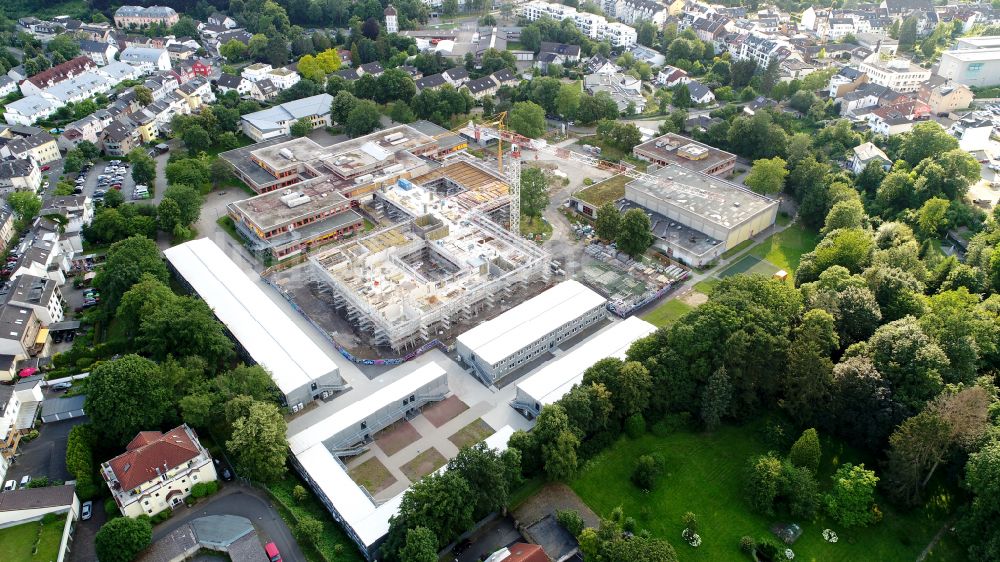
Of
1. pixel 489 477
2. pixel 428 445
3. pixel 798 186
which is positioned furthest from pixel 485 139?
pixel 489 477

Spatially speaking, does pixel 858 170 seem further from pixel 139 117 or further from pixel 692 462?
pixel 139 117

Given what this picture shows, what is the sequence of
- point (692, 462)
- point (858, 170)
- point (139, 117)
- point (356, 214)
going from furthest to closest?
1. point (139, 117)
2. point (858, 170)
3. point (356, 214)
4. point (692, 462)

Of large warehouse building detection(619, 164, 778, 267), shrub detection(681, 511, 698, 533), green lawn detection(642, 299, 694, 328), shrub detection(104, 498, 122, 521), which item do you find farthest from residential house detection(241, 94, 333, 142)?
shrub detection(681, 511, 698, 533)

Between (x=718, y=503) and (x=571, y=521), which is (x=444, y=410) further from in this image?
(x=718, y=503)

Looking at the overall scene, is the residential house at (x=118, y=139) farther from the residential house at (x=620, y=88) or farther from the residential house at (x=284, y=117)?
the residential house at (x=620, y=88)

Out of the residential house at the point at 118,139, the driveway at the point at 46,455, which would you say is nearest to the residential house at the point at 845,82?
the residential house at the point at 118,139

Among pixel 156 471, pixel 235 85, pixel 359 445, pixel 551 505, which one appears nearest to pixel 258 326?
pixel 359 445

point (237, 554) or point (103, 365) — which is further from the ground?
point (103, 365)
